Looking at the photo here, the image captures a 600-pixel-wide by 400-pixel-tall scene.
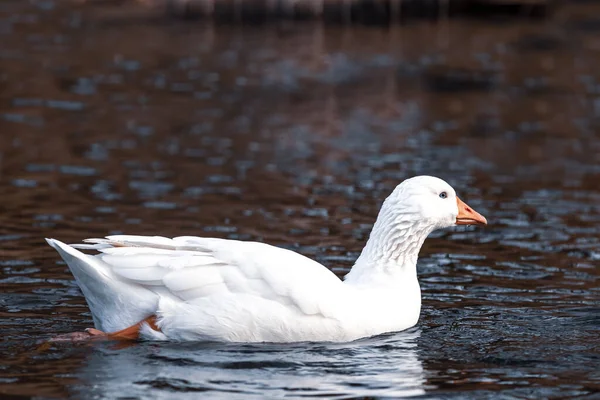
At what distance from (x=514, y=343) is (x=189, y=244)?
9.17 feet

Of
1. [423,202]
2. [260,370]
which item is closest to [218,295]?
[260,370]

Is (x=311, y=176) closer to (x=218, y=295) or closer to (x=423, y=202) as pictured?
(x=423, y=202)

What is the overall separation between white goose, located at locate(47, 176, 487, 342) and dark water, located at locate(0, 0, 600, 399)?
16 cm

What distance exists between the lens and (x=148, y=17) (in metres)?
35.2

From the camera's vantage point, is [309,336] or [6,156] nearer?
[309,336]

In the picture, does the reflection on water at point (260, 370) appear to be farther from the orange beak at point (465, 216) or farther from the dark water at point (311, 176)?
the orange beak at point (465, 216)

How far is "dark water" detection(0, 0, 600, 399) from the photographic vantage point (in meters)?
8.83

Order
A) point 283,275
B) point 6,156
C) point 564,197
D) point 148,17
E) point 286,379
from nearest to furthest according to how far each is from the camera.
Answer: point 286,379 < point 283,275 < point 564,197 < point 6,156 < point 148,17

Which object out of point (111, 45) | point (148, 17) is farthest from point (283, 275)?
point (148, 17)

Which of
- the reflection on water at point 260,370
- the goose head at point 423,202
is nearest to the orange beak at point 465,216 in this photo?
the goose head at point 423,202

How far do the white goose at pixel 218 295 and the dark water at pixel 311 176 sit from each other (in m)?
0.16

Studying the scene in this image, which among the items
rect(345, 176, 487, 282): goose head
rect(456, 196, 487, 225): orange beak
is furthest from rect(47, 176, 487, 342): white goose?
rect(456, 196, 487, 225): orange beak

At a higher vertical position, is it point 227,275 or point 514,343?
point 227,275

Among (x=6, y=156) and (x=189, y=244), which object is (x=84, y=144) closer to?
(x=6, y=156)
